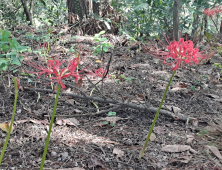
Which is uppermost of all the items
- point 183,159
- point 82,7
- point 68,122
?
point 82,7

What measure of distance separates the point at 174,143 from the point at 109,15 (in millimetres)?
3362

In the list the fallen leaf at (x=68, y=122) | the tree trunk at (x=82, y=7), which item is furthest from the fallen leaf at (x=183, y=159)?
the tree trunk at (x=82, y=7)

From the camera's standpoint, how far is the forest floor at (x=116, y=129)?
1221 millimetres

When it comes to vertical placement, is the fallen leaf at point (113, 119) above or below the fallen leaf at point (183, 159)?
above

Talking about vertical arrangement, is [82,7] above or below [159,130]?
above

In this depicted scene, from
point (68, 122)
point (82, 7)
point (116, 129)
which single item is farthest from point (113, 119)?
point (82, 7)

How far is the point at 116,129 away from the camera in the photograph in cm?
157

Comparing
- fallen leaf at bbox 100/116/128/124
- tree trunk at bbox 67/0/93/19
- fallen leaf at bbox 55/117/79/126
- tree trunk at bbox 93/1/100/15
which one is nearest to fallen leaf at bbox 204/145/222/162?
fallen leaf at bbox 100/116/128/124

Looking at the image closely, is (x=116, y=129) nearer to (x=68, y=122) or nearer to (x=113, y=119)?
(x=113, y=119)

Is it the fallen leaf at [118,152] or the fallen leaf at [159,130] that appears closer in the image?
the fallen leaf at [118,152]

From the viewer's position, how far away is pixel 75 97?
6.25ft

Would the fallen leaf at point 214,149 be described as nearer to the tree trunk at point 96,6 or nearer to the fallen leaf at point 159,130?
the fallen leaf at point 159,130

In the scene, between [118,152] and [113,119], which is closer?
[118,152]

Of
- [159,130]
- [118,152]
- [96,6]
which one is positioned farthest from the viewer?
[96,6]
